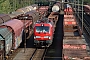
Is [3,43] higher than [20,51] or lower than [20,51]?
higher

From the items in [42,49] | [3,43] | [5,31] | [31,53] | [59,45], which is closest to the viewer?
[3,43]

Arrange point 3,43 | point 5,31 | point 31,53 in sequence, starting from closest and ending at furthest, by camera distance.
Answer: point 3,43 → point 5,31 → point 31,53

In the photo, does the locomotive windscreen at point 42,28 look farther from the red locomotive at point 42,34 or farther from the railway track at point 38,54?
the railway track at point 38,54

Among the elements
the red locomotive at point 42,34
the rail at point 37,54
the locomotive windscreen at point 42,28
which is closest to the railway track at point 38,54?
the rail at point 37,54

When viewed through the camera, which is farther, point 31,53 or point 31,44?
point 31,44

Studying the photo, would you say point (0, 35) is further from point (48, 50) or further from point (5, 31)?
point (48, 50)

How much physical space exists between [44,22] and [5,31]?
26.7 feet

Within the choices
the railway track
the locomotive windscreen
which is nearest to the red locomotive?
the locomotive windscreen

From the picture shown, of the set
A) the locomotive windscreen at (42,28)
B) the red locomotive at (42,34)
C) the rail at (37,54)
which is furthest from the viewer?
the locomotive windscreen at (42,28)

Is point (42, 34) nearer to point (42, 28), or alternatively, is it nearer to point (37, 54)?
point (42, 28)

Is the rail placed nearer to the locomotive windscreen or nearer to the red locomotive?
the red locomotive

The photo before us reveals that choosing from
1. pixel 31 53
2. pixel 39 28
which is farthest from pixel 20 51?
pixel 39 28

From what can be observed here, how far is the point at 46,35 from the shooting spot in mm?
30094

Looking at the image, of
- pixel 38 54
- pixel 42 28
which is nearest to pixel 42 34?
pixel 42 28
